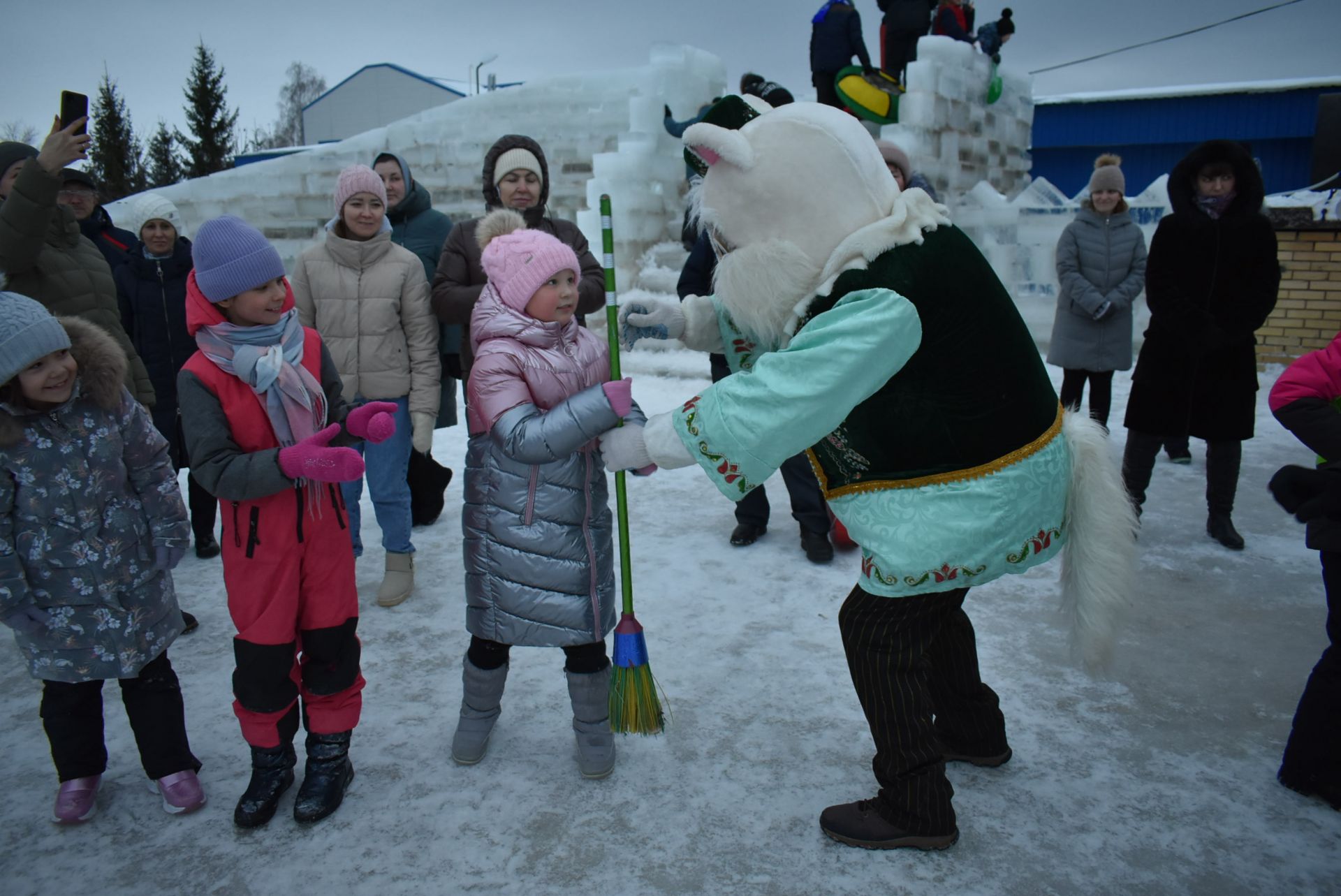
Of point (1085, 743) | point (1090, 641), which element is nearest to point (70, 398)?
point (1090, 641)

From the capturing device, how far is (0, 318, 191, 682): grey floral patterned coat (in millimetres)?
2303

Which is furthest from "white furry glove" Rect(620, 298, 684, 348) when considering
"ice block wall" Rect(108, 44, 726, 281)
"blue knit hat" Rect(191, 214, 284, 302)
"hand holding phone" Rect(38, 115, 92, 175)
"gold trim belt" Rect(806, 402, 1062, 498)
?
"ice block wall" Rect(108, 44, 726, 281)

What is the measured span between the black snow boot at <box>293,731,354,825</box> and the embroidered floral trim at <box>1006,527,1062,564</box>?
1.91m

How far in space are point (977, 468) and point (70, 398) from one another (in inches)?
93.2

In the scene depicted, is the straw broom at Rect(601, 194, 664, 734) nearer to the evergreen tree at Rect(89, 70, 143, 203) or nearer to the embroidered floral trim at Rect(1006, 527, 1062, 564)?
the embroidered floral trim at Rect(1006, 527, 1062, 564)

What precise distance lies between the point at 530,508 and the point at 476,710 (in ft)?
2.27

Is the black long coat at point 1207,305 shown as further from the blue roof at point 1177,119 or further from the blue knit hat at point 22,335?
the blue roof at point 1177,119

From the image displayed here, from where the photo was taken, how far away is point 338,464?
7.36 feet

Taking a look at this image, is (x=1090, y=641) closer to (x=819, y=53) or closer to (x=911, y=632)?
(x=911, y=632)

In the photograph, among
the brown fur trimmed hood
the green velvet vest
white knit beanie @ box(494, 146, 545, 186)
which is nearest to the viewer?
the green velvet vest

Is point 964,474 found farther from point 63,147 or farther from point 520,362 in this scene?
point 63,147

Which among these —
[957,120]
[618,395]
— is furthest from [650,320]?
[957,120]

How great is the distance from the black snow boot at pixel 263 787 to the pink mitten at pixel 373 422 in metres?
0.92

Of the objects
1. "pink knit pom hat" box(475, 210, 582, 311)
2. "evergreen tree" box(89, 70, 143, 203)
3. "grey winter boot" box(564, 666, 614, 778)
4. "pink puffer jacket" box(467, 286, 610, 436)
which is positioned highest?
"evergreen tree" box(89, 70, 143, 203)
